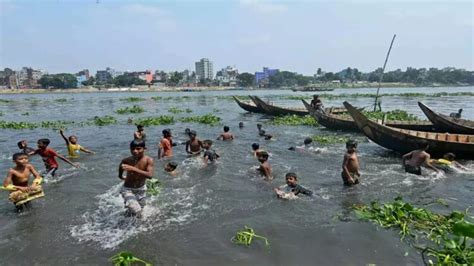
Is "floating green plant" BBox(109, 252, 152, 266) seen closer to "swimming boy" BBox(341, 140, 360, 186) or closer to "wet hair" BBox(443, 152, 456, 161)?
"swimming boy" BBox(341, 140, 360, 186)

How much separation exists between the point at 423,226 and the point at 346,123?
14.5 meters

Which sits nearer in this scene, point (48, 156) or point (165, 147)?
point (48, 156)

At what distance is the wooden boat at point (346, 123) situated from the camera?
1903cm

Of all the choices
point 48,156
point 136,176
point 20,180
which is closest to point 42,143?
point 48,156

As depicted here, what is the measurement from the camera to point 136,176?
7.70m

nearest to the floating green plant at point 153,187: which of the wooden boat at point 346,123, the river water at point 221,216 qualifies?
the river water at point 221,216

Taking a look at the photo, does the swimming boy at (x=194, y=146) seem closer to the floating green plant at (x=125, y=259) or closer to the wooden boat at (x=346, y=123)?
the floating green plant at (x=125, y=259)

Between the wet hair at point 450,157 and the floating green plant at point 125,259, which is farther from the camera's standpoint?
the wet hair at point 450,157

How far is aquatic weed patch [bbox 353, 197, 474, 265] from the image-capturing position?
591 cm

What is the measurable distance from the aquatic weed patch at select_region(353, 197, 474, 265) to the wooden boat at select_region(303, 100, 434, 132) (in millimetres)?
11763

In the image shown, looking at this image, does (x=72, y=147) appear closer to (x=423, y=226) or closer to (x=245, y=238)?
(x=245, y=238)

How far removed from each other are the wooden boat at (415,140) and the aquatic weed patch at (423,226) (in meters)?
5.97

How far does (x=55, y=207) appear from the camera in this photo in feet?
31.0

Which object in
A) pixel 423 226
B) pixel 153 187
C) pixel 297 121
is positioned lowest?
pixel 297 121
